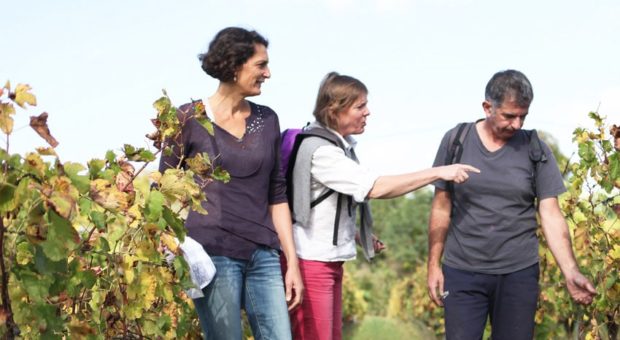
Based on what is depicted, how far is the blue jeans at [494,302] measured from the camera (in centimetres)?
477

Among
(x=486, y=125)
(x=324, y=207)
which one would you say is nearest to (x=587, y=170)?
(x=486, y=125)

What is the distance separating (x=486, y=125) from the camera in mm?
4906

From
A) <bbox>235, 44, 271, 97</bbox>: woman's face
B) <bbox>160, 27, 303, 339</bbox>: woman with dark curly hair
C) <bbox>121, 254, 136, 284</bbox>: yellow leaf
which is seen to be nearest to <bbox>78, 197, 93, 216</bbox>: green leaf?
<bbox>121, 254, 136, 284</bbox>: yellow leaf

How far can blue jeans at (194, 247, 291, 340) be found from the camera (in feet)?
13.3

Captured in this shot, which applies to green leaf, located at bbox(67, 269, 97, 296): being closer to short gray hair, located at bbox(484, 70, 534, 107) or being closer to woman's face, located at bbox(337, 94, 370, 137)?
woman's face, located at bbox(337, 94, 370, 137)

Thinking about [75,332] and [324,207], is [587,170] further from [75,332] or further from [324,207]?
[75,332]

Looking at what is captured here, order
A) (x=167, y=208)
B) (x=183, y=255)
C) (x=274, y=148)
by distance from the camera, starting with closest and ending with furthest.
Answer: (x=167, y=208)
(x=183, y=255)
(x=274, y=148)

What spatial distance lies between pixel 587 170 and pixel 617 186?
270 millimetres

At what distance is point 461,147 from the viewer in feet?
16.0

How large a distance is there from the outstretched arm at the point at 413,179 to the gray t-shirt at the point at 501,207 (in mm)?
297

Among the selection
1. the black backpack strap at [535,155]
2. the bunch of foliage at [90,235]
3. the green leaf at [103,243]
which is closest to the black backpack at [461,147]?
the black backpack strap at [535,155]

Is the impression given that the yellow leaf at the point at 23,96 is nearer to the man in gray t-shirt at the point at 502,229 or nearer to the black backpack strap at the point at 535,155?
the man in gray t-shirt at the point at 502,229

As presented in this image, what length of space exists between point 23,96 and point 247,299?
1595 millimetres

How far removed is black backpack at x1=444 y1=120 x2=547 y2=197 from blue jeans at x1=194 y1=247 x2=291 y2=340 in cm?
106
